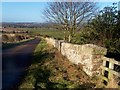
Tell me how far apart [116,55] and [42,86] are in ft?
18.1

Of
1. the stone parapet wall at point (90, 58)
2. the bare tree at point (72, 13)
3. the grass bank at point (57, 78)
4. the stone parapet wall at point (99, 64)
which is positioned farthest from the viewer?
the bare tree at point (72, 13)

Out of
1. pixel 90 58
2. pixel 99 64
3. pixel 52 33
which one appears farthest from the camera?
pixel 52 33

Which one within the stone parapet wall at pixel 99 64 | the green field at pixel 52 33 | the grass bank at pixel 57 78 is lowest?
the grass bank at pixel 57 78

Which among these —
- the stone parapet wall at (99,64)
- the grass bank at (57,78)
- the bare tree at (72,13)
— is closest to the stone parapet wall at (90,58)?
the stone parapet wall at (99,64)

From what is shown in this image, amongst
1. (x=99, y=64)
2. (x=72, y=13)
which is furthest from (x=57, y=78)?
(x=72, y=13)

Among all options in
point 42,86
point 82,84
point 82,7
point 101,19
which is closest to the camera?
point 42,86

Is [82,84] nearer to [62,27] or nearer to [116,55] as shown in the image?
[116,55]

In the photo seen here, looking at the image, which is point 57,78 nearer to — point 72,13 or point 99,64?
point 99,64

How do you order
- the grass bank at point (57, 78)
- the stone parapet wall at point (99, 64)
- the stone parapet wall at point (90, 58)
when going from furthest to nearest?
the stone parapet wall at point (90, 58)
the grass bank at point (57, 78)
the stone parapet wall at point (99, 64)

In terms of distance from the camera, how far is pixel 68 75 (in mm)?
13109

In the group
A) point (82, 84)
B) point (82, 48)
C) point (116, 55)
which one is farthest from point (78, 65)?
point (82, 84)

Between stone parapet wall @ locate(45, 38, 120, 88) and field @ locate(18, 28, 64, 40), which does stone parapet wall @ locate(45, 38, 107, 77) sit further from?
field @ locate(18, 28, 64, 40)

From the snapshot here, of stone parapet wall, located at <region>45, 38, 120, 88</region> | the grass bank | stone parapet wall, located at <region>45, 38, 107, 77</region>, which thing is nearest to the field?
stone parapet wall, located at <region>45, 38, 107, 77</region>

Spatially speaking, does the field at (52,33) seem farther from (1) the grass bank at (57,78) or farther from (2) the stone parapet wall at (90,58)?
(1) the grass bank at (57,78)
